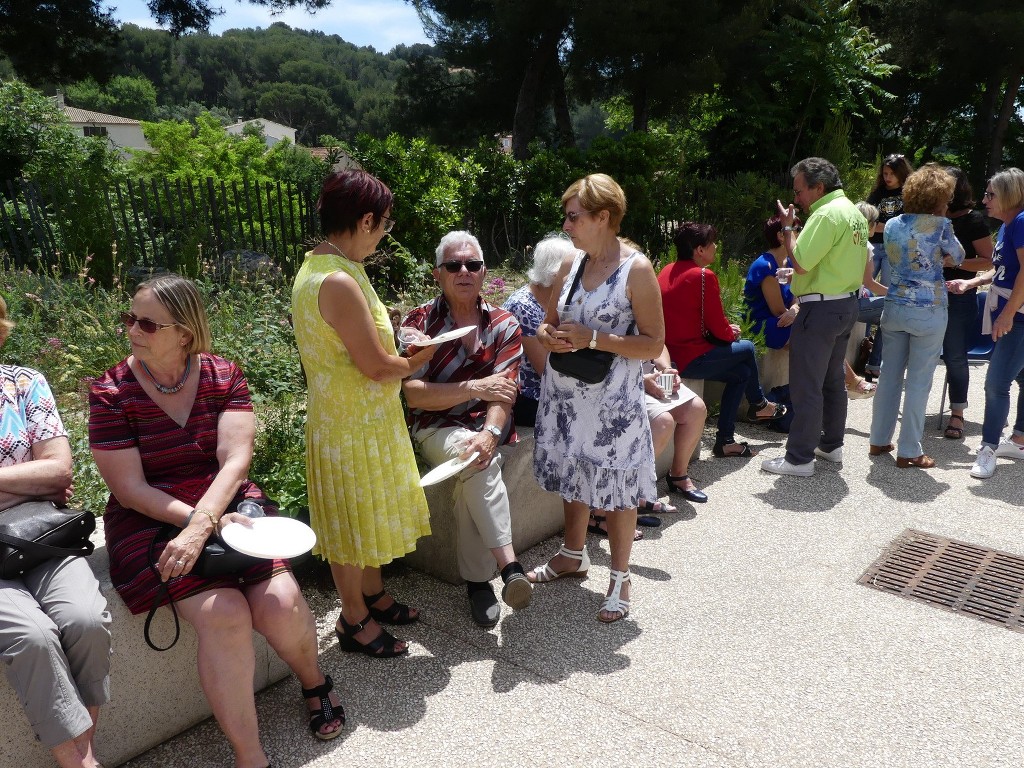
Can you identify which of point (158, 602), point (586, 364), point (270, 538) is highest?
point (586, 364)

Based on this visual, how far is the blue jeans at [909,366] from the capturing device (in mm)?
4918

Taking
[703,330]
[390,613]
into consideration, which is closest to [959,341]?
[703,330]

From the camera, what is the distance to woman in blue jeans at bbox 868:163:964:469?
4.85 m

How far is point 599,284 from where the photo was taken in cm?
316

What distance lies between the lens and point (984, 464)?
4.97 meters

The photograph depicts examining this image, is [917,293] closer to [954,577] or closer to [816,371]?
[816,371]

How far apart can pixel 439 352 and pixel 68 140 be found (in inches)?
636

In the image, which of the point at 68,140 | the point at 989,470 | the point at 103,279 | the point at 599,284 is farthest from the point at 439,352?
the point at 68,140

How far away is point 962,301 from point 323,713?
507 cm

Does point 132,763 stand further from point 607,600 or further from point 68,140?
point 68,140

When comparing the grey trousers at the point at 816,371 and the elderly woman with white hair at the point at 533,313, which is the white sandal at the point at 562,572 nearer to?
the elderly woman with white hair at the point at 533,313

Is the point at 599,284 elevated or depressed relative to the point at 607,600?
elevated

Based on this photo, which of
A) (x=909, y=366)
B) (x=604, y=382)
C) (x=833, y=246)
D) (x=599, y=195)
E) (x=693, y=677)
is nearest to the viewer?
(x=693, y=677)

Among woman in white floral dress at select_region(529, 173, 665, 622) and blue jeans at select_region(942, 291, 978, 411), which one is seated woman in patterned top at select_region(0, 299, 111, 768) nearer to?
woman in white floral dress at select_region(529, 173, 665, 622)
